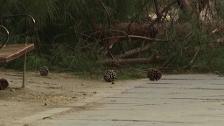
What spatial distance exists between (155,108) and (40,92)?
2050 millimetres

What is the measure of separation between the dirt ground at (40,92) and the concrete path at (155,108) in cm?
41

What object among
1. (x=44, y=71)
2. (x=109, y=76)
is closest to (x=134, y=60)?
(x=109, y=76)

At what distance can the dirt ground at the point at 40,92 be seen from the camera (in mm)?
7289

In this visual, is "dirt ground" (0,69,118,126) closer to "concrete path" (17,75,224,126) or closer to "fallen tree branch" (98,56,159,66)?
"concrete path" (17,75,224,126)

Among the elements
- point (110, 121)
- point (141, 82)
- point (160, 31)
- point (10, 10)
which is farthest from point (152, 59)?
point (110, 121)

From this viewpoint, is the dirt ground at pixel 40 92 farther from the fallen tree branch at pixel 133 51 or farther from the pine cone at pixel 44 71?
the fallen tree branch at pixel 133 51

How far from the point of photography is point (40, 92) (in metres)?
8.72

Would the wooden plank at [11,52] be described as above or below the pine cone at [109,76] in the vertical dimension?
above

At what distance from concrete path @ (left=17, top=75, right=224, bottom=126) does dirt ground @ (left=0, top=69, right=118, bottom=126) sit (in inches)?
16.1

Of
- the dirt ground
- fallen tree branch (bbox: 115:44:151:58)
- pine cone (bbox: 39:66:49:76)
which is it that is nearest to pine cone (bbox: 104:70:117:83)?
the dirt ground

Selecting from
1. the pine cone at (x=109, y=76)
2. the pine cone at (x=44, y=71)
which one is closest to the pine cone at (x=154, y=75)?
the pine cone at (x=109, y=76)

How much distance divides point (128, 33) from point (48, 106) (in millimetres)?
4634

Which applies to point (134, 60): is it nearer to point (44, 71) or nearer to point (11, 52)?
point (44, 71)

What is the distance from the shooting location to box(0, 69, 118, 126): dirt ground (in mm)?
7289
